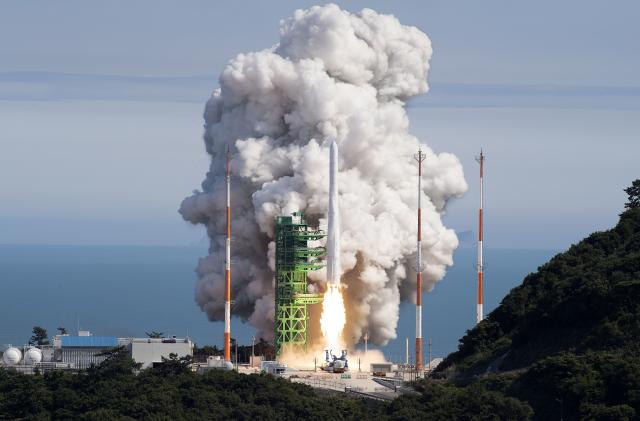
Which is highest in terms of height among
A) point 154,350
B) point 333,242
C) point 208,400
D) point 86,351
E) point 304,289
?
point 333,242

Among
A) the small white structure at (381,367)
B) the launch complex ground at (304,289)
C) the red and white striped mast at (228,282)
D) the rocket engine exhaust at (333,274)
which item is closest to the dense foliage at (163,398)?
the red and white striped mast at (228,282)

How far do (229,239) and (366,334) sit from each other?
10.6 metres

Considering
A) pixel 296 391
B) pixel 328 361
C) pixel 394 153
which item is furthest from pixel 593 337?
pixel 394 153

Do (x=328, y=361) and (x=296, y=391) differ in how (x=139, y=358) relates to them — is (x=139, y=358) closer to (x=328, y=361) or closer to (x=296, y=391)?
(x=328, y=361)

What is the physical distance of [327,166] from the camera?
8525 cm

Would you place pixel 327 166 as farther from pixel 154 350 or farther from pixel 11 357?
pixel 11 357

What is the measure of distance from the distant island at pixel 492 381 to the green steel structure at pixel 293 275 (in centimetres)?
936

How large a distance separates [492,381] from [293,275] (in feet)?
70.9

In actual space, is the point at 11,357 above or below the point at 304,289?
below

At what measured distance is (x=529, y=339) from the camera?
69.9 meters

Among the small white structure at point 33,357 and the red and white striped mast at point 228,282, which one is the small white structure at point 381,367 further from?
the small white structure at point 33,357

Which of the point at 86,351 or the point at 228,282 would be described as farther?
the point at 86,351

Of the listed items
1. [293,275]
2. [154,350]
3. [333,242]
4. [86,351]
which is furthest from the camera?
[293,275]

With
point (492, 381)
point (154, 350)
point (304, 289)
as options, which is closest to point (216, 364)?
point (154, 350)
